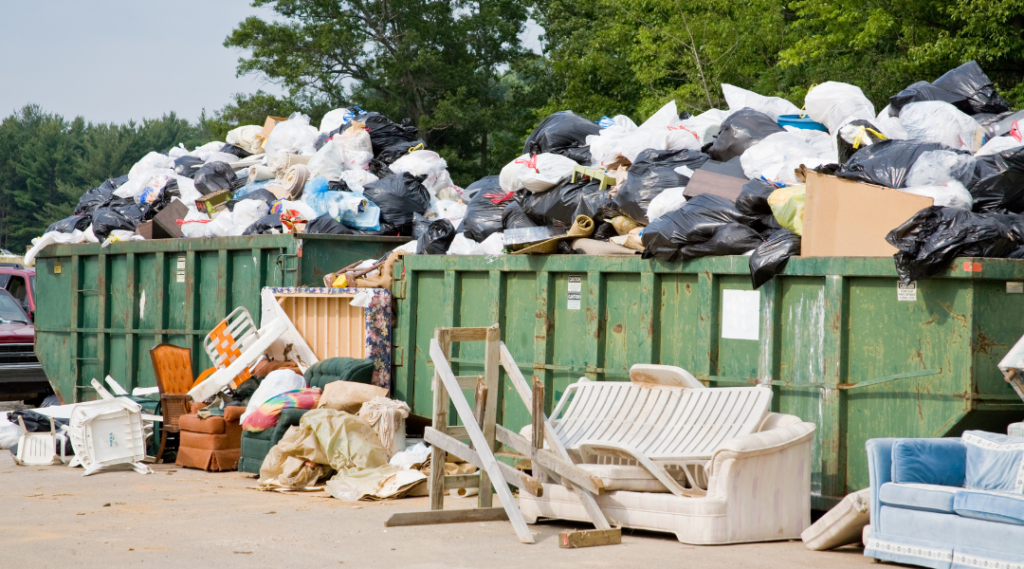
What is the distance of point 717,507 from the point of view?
480 centimetres

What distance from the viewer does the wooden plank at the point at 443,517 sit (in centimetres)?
531

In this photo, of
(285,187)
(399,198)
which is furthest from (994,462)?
(285,187)

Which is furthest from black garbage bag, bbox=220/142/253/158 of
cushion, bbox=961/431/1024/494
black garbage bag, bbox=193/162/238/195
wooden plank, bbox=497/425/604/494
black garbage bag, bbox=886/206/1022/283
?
cushion, bbox=961/431/1024/494

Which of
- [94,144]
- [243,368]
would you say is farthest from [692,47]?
[94,144]

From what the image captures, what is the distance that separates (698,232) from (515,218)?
186cm

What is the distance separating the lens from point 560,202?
6.93 meters

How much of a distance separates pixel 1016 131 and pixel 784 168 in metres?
1.22

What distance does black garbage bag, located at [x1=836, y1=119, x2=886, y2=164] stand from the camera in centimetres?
591

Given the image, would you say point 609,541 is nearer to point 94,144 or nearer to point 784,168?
point 784,168

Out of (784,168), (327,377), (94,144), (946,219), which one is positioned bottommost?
(327,377)

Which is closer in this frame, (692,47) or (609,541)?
(609,541)

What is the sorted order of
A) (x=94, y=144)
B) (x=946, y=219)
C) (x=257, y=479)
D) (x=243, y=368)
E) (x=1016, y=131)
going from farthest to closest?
(x=94, y=144) → (x=243, y=368) → (x=257, y=479) → (x=1016, y=131) → (x=946, y=219)

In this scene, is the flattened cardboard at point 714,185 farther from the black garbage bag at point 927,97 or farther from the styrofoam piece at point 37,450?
the styrofoam piece at point 37,450

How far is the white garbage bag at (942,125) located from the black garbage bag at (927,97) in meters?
0.39
